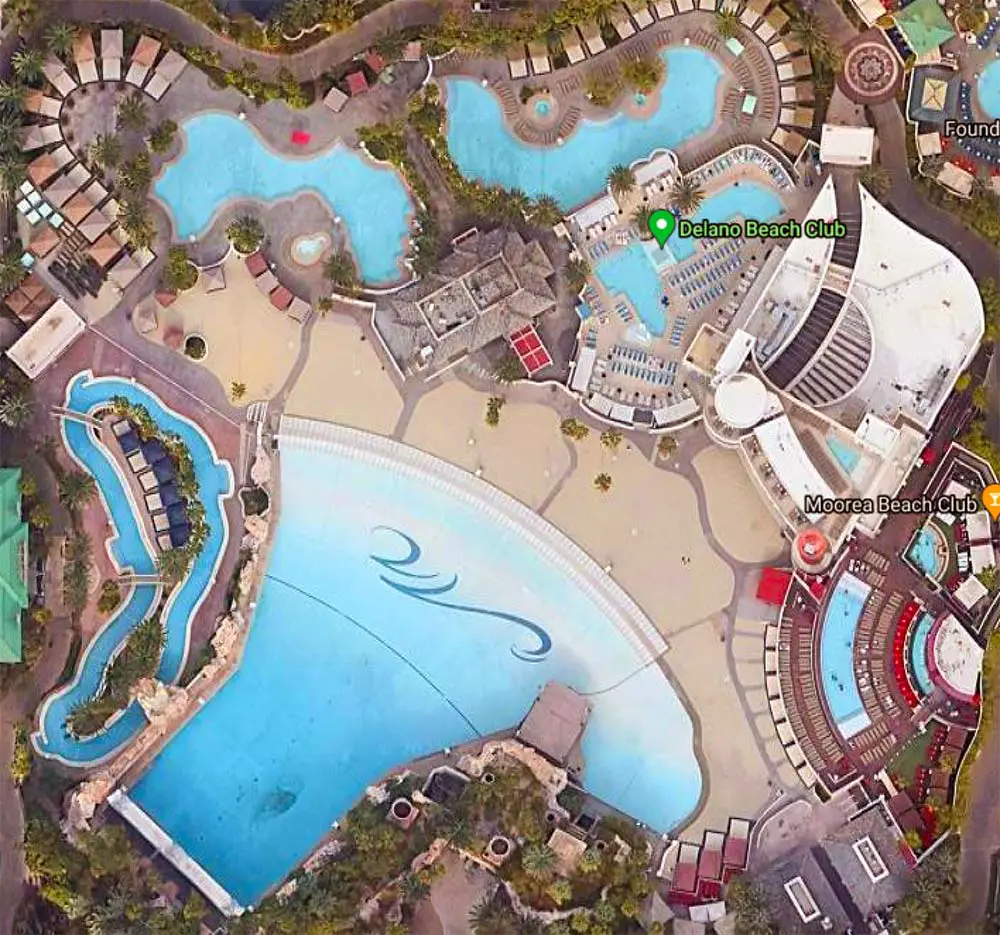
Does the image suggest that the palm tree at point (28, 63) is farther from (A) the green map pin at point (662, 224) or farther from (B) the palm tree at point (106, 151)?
(A) the green map pin at point (662, 224)

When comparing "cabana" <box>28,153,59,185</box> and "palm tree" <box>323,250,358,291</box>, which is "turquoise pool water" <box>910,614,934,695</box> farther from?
"cabana" <box>28,153,59,185</box>

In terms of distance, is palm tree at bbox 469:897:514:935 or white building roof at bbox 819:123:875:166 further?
white building roof at bbox 819:123:875:166

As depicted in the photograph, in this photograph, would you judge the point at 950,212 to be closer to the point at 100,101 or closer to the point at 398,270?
the point at 398,270

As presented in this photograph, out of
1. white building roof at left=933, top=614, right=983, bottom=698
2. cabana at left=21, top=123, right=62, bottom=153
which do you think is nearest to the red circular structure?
white building roof at left=933, top=614, right=983, bottom=698

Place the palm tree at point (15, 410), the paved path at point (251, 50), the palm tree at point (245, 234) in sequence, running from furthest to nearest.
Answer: the paved path at point (251, 50)
the palm tree at point (245, 234)
the palm tree at point (15, 410)

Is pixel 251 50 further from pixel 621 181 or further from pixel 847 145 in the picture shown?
pixel 847 145

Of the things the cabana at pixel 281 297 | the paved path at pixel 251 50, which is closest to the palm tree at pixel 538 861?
the cabana at pixel 281 297
